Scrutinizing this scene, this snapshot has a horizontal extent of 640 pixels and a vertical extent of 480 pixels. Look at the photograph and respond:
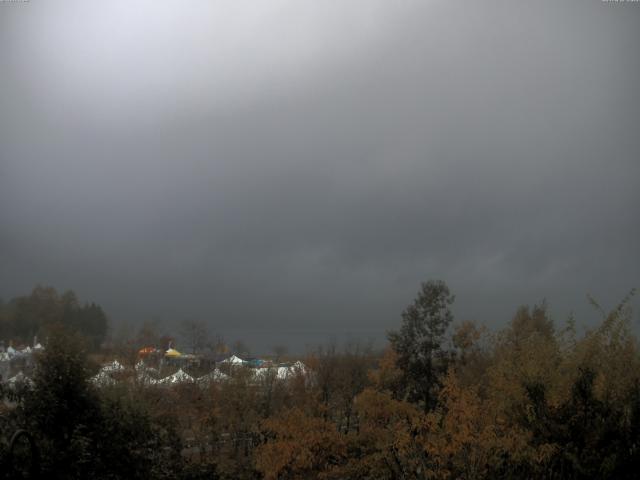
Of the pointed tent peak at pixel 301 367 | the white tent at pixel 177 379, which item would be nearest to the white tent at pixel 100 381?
the white tent at pixel 177 379

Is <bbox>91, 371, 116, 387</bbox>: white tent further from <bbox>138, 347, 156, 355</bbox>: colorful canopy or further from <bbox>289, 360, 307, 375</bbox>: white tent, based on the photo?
<bbox>138, 347, 156, 355</bbox>: colorful canopy

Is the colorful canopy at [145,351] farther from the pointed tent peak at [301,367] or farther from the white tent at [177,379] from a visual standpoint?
the pointed tent peak at [301,367]

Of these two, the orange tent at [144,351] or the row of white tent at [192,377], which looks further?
the orange tent at [144,351]

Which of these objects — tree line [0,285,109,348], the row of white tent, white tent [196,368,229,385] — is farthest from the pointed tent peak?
tree line [0,285,109,348]

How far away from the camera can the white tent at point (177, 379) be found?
146 ft

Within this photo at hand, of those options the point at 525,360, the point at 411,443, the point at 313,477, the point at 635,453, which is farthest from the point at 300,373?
the point at 635,453

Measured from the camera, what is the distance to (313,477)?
78.5 ft

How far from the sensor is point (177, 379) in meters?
44.9

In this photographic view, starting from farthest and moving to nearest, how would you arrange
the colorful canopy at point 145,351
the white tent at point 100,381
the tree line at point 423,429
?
the colorful canopy at point 145,351, the white tent at point 100,381, the tree line at point 423,429

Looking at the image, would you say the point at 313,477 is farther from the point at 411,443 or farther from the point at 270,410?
the point at 270,410

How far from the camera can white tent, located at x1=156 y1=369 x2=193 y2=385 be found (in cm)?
4453

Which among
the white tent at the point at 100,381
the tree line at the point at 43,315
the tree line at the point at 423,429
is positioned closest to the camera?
the tree line at the point at 423,429

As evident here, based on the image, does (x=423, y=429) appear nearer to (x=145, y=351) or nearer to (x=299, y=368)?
(x=299, y=368)

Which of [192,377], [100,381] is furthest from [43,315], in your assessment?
[100,381]
